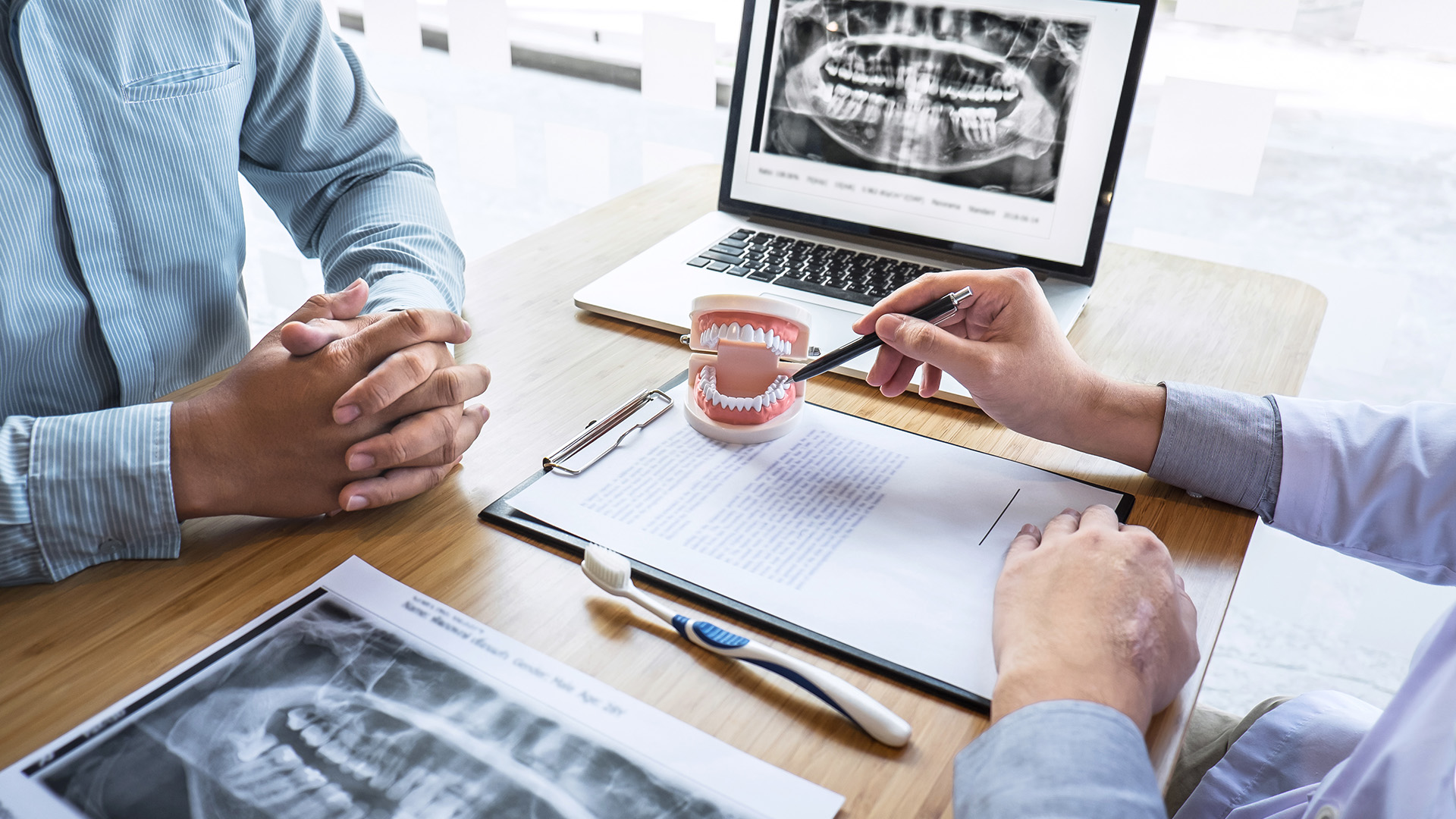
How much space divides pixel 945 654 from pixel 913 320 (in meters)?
0.32

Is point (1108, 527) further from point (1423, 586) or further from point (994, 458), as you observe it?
point (1423, 586)

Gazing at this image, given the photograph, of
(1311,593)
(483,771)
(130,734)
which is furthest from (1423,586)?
(130,734)

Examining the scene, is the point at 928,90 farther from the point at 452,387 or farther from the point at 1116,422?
the point at 452,387

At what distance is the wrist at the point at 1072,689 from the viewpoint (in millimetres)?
569

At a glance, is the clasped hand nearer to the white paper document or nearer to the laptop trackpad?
the white paper document

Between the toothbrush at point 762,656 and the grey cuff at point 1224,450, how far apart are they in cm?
39

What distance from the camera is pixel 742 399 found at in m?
0.86

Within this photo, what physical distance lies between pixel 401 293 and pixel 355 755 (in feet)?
1.69

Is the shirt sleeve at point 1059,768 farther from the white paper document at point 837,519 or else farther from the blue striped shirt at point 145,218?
the blue striped shirt at point 145,218

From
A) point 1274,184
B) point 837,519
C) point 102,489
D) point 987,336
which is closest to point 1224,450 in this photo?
point 987,336

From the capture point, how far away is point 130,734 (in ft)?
1.82

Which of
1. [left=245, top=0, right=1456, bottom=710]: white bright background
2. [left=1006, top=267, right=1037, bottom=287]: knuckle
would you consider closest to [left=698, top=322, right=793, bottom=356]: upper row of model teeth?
[left=1006, top=267, right=1037, bottom=287]: knuckle

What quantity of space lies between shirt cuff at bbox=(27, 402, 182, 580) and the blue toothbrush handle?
0.39 m

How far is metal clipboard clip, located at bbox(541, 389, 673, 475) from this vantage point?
807 millimetres
